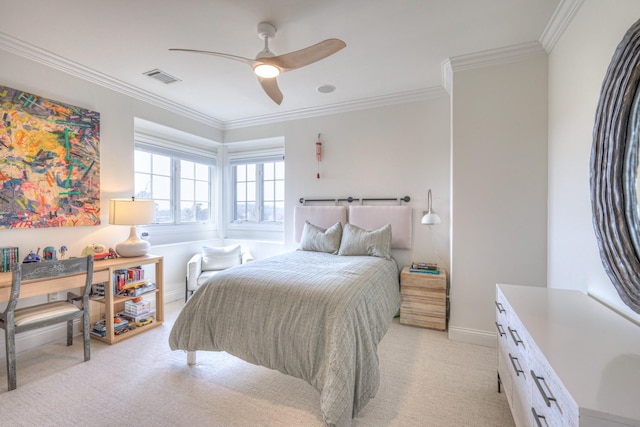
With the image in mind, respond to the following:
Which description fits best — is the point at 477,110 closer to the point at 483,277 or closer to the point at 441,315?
the point at 483,277

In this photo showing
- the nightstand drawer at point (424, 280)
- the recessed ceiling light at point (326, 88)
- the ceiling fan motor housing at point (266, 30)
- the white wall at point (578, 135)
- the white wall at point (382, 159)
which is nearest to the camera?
the white wall at point (578, 135)

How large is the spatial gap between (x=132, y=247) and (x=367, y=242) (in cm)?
251

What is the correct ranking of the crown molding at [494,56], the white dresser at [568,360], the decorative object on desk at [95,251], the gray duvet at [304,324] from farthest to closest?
the decorative object on desk at [95,251] → the crown molding at [494,56] → the gray duvet at [304,324] → the white dresser at [568,360]

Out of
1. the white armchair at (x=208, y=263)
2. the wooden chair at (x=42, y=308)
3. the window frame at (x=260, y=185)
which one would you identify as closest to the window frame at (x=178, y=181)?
the window frame at (x=260, y=185)

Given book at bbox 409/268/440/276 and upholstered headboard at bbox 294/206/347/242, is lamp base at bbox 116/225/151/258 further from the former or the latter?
book at bbox 409/268/440/276

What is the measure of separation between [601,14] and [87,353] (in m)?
4.26

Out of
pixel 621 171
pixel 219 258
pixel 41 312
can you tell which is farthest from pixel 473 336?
pixel 41 312

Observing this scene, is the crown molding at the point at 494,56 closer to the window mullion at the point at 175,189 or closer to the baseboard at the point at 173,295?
the window mullion at the point at 175,189

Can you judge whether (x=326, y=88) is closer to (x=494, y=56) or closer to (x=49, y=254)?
(x=494, y=56)

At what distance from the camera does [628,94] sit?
1.20 metres

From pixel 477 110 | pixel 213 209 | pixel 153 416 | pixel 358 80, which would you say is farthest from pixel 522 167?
pixel 213 209

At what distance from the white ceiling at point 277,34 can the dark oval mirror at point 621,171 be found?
107 centimetres

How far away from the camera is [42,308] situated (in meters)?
2.26

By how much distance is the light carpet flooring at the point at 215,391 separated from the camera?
5.63ft
